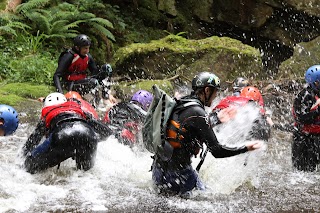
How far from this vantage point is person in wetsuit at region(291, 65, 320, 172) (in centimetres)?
636

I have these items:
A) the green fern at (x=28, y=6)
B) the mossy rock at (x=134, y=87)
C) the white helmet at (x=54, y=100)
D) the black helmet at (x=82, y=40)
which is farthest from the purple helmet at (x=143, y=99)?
the green fern at (x=28, y=6)

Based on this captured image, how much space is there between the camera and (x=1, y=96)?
403 inches

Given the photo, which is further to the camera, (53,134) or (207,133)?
(53,134)

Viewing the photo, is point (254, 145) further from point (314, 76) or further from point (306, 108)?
point (314, 76)

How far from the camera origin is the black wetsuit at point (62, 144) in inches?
226

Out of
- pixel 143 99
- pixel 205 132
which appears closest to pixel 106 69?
pixel 143 99

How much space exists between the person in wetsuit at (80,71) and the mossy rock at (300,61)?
213 inches

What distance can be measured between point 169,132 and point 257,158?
2510 mm

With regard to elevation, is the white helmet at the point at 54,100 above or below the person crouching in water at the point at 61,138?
above

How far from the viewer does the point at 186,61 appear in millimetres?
13094

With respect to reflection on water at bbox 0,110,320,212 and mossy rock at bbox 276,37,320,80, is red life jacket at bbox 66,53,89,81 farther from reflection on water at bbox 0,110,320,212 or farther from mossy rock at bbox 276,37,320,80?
mossy rock at bbox 276,37,320,80

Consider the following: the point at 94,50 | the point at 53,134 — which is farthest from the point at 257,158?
the point at 94,50

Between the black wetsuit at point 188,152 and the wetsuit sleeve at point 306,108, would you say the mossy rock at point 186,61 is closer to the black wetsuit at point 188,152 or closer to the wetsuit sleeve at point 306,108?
the wetsuit sleeve at point 306,108

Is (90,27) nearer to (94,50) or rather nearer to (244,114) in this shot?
(94,50)
